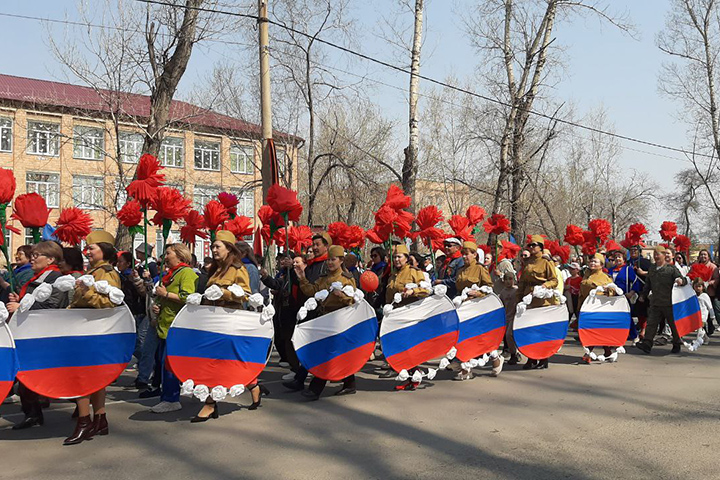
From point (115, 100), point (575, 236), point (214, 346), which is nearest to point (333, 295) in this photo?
point (214, 346)

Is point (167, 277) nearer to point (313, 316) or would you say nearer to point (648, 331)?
point (313, 316)

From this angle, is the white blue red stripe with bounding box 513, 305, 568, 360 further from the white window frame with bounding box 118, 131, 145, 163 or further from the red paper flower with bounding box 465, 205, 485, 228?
the white window frame with bounding box 118, 131, 145, 163

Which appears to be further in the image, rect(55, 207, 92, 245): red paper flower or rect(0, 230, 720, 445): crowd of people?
rect(55, 207, 92, 245): red paper flower

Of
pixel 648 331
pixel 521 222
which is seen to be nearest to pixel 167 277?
pixel 648 331

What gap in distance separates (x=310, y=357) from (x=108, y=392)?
2778 mm

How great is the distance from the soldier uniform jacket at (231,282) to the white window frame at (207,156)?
115ft

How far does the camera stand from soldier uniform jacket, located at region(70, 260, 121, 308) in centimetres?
641

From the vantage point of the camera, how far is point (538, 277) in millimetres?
9969

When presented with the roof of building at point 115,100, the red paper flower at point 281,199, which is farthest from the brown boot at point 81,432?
the roof of building at point 115,100

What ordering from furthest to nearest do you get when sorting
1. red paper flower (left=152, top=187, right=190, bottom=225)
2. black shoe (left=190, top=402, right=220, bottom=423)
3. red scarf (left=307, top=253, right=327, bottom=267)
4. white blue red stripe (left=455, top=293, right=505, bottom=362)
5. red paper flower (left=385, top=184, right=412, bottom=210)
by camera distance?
red paper flower (left=385, top=184, right=412, bottom=210) → white blue red stripe (left=455, top=293, right=505, bottom=362) → red scarf (left=307, top=253, right=327, bottom=267) → red paper flower (left=152, top=187, right=190, bottom=225) → black shoe (left=190, top=402, right=220, bottom=423)

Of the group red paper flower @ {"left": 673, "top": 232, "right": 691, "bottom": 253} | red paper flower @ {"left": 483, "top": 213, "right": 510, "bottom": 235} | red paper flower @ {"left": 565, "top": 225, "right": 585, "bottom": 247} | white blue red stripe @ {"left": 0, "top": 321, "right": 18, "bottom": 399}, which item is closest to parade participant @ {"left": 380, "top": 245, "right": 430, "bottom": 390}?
red paper flower @ {"left": 483, "top": 213, "right": 510, "bottom": 235}

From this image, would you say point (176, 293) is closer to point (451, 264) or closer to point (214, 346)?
point (214, 346)

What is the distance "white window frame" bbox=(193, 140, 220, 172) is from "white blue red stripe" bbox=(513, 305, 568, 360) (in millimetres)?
33643

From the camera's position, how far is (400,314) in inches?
339
